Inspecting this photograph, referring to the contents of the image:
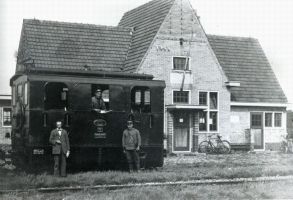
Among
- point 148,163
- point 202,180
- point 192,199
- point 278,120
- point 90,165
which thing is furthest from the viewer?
point 278,120

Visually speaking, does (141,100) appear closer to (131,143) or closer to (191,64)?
(131,143)

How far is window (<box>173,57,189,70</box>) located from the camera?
28.2 metres

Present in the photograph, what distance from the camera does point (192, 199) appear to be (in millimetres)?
11547

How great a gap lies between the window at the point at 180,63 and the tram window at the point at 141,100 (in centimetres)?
1030

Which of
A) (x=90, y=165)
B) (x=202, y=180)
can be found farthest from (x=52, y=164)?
(x=202, y=180)

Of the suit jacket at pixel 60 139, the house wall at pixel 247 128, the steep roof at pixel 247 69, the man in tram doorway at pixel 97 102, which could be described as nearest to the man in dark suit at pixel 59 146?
the suit jacket at pixel 60 139

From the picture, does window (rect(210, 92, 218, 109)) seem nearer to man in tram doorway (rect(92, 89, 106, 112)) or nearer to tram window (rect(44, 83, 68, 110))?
man in tram doorway (rect(92, 89, 106, 112))

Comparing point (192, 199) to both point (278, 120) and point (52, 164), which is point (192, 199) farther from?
point (278, 120)

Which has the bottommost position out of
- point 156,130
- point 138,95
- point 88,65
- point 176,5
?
point 156,130

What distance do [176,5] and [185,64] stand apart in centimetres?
310

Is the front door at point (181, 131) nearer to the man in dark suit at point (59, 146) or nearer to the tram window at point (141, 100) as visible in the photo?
the tram window at point (141, 100)

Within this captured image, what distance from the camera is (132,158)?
16984 mm

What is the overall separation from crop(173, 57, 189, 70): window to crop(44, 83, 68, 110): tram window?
1225 centimetres

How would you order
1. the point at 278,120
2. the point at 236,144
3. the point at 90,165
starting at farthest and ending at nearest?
1. the point at 278,120
2. the point at 236,144
3. the point at 90,165
